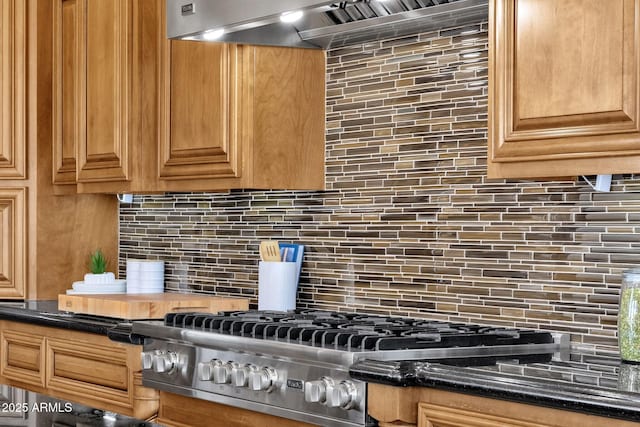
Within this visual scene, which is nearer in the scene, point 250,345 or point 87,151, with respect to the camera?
point 250,345

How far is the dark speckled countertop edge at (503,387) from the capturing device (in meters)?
1.90

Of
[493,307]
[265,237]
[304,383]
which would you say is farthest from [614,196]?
[265,237]

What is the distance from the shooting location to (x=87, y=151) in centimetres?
425

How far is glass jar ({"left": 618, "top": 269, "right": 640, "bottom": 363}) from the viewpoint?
7.70ft

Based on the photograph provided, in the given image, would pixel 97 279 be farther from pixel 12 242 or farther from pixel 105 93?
pixel 105 93

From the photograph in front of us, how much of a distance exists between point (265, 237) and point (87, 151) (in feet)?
2.94

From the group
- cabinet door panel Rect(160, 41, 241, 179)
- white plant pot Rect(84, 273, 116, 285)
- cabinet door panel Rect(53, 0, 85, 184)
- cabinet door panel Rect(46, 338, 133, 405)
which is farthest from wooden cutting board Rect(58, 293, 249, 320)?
cabinet door panel Rect(53, 0, 85, 184)

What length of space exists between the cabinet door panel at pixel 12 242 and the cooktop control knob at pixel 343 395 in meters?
2.49

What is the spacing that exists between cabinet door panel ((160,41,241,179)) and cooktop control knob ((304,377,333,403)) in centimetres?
111

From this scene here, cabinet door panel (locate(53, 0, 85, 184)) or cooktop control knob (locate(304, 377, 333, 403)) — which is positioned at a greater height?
cabinet door panel (locate(53, 0, 85, 184))

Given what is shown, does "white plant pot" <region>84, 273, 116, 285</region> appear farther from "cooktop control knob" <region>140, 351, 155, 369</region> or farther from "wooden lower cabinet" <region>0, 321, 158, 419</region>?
"cooktop control knob" <region>140, 351, 155, 369</region>

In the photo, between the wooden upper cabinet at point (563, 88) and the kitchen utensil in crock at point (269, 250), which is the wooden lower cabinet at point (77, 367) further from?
the wooden upper cabinet at point (563, 88)

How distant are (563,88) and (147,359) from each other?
158cm

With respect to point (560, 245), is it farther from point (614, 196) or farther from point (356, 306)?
point (356, 306)
